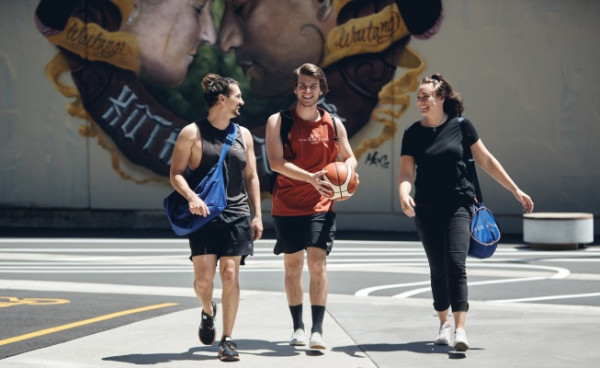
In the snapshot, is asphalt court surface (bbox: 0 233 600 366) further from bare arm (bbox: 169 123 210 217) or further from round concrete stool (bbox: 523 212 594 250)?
bare arm (bbox: 169 123 210 217)

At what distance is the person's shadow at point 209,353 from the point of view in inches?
272

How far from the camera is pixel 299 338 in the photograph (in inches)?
289

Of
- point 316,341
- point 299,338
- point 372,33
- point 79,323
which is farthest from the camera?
point 372,33

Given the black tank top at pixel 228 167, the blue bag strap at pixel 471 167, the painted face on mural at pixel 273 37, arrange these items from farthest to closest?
the painted face on mural at pixel 273 37
the blue bag strap at pixel 471 167
the black tank top at pixel 228 167

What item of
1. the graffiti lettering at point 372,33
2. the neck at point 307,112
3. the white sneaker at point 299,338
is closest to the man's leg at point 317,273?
the white sneaker at point 299,338

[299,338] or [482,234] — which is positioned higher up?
[482,234]

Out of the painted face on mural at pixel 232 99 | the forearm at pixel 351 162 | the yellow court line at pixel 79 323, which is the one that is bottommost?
the yellow court line at pixel 79 323

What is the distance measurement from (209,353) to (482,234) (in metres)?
2.04

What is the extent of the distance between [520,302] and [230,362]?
386 cm

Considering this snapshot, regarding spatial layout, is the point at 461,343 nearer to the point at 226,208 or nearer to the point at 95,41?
the point at 226,208

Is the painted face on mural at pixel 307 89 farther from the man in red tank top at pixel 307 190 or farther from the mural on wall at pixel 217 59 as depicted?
the mural on wall at pixel 217 59

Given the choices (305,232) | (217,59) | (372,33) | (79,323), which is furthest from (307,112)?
(217,59)

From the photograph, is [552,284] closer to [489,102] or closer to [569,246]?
[569,246]

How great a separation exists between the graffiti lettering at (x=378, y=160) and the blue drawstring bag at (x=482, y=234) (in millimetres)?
10959
